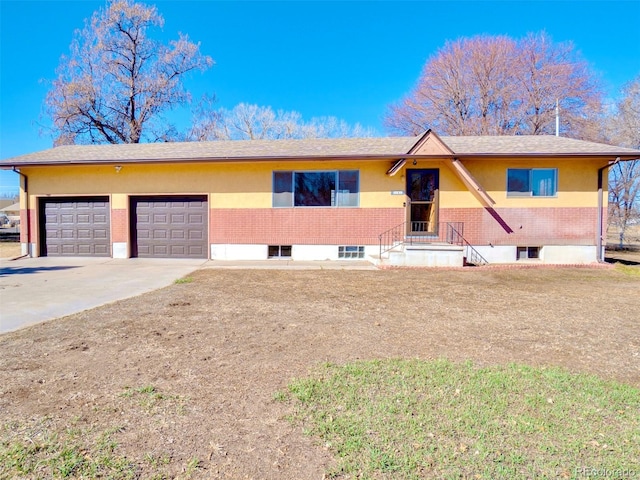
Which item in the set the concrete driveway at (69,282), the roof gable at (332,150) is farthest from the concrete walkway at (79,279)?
the roof gable at (332,150)

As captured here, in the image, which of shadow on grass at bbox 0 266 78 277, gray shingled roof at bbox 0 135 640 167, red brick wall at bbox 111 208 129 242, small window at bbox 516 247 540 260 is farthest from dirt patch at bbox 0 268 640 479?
red brick wall at bbox 111 208 129 242

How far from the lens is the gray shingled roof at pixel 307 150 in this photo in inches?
440

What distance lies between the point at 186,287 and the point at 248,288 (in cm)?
133

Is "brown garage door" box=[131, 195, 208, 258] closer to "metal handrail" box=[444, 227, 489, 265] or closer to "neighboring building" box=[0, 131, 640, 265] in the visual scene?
"neighboring building" box=[0, 131, 640, 265]

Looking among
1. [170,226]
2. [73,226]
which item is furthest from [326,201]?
[73,226]

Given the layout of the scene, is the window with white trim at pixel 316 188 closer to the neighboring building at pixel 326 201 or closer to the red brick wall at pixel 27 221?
the neighboring building at pixel 326 201

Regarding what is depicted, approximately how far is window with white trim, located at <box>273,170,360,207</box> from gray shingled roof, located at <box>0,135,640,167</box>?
723 millimetres

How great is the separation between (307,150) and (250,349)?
9.28 metres

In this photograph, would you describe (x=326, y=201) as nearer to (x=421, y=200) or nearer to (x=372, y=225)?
(x=372, y=225)

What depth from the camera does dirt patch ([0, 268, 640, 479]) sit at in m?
2.35

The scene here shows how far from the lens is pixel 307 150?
1206 centimetres

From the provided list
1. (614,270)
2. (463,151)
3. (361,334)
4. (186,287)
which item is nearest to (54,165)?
(186,287)

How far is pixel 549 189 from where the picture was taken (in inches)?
454

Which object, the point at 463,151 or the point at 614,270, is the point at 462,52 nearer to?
the point at 463,151
